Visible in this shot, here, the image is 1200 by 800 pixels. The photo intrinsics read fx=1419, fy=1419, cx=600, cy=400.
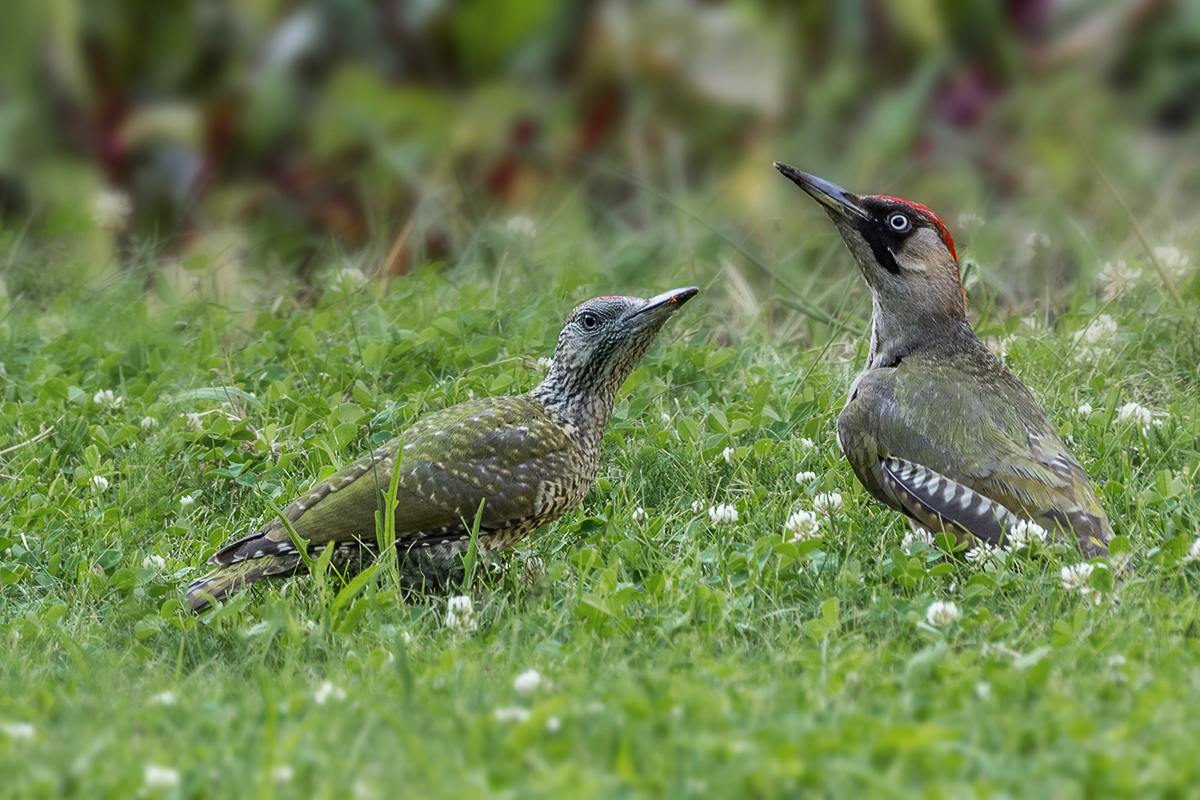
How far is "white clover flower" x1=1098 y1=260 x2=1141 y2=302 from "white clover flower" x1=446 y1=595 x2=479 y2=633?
3.88 metres

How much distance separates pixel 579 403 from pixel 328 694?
6.17 ft

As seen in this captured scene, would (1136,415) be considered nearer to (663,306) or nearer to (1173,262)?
(1173,262)

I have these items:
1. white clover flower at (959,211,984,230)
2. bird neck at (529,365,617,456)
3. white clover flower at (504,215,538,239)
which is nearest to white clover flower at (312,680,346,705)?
bird neck at (529,365,617,456)

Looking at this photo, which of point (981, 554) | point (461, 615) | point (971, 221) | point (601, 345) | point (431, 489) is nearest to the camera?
point (461, 615)

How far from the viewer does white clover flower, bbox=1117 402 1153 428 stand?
540 centimetres

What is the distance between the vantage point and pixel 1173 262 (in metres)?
6.81

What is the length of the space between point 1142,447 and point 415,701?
3182 mm

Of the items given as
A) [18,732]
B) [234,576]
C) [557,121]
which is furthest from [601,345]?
[557,121]

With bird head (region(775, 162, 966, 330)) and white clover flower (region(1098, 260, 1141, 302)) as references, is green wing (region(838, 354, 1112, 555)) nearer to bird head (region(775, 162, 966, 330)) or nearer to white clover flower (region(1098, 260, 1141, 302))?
bird head (region(775, 162, 966, 330))

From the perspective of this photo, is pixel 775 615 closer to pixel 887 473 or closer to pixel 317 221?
pixel 887 473

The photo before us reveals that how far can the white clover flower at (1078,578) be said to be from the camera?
4066 mm

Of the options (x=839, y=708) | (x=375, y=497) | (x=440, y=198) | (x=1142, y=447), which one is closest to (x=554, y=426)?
(x=375, y=497)

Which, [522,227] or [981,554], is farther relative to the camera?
[522,227]

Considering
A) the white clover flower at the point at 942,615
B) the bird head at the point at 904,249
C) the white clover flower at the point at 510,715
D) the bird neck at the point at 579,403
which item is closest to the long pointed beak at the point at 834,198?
the bird head at the point at 904,249
